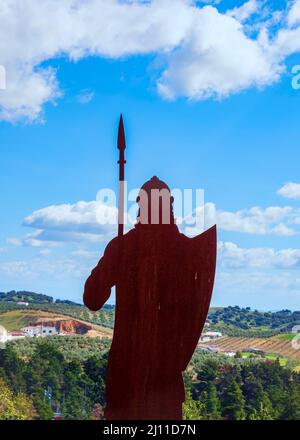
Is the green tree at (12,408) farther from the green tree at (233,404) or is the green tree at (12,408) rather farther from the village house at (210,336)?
the village house at (210,336)

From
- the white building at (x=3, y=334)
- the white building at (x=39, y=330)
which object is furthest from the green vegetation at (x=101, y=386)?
the white building at (x=39, y=330)

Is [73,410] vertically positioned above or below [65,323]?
below

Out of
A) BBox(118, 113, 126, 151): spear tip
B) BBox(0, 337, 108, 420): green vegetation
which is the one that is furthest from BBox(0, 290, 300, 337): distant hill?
BBox(118, 113, 126, 151): spear tip

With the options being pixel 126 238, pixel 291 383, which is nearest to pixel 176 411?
pixel 126 238

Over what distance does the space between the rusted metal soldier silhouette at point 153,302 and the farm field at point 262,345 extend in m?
53.1

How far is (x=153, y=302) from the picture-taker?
28.5 feet

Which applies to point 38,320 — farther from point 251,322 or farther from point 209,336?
point 251,322

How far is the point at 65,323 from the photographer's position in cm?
6512

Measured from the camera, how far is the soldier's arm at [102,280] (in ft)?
28.4

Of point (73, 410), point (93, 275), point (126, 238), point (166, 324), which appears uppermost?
point (126, 238)

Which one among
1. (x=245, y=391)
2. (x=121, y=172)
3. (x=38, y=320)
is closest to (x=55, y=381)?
(x=245, y=391)

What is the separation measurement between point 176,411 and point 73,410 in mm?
30436

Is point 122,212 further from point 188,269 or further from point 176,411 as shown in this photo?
point 176,411

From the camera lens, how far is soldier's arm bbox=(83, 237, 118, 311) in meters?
8.66
